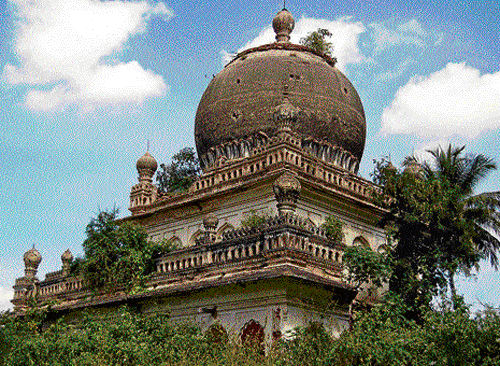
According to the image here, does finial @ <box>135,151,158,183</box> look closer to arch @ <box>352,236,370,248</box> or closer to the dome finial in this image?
the dome finial

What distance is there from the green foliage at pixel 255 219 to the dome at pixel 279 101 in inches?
132

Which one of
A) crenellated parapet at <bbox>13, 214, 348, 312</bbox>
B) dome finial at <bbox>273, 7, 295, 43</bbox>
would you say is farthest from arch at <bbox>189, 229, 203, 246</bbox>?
dome finial at <bbox>273, 7, 295, 43</bbox>

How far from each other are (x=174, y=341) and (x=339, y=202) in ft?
24.2

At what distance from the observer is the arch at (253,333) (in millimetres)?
9469

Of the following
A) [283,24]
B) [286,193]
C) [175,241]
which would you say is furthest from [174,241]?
[283,24]

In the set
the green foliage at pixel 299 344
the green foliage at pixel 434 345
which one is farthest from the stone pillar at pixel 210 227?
the green foliage at pixel 434 345

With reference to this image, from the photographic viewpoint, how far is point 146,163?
19.5m

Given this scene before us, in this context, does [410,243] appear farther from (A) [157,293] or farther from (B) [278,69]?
(B) [278,69]

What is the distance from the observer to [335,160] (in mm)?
18078

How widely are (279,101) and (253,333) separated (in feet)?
31.5

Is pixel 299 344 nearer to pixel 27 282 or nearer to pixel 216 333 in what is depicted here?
pixel 216 333

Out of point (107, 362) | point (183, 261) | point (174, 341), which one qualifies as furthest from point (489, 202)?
point (107, 362)

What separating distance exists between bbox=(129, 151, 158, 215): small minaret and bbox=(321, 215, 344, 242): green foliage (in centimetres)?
621

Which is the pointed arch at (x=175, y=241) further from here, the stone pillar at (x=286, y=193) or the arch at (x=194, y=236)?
the stone pillar at (x=286, y=193)
